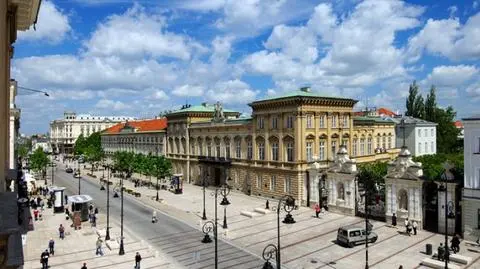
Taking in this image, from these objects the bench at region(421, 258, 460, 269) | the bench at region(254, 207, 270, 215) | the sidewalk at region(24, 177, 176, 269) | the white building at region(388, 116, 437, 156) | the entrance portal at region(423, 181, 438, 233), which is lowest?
the sidewalk at region(24, 177, 176, 269)

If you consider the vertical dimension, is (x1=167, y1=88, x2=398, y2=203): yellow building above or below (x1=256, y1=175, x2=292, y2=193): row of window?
above

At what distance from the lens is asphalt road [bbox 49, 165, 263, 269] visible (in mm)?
31966

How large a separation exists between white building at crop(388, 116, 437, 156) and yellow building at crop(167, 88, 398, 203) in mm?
4967

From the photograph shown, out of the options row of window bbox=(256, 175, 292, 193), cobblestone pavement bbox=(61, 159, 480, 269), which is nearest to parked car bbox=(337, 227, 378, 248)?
cobblestone pavement bbox=(61, 159, 480, 269)

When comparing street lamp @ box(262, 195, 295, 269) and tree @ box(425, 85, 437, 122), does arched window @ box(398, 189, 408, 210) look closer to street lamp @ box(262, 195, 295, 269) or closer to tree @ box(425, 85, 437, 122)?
street lamp @ box(262, 195, 295, 269)

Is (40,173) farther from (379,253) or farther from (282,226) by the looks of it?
(379,253)

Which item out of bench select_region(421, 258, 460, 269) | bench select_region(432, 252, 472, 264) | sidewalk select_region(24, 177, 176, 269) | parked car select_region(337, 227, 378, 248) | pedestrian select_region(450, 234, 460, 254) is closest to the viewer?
bench select_region(421, 258, 460, 269)

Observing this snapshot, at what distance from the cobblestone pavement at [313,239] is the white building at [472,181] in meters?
A: 1.89

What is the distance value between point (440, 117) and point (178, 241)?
7361cm

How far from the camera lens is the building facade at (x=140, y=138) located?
91.8 meters

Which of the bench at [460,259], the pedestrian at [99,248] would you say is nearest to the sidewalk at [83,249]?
the pedestrian at [99,248]

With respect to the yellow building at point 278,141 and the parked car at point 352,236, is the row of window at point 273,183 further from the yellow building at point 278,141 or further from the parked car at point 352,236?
the parked car at point 352,236

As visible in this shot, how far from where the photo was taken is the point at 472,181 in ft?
120

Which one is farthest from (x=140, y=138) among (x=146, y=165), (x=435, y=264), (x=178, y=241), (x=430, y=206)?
(x=435, y=264)
